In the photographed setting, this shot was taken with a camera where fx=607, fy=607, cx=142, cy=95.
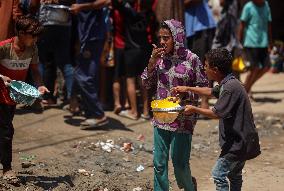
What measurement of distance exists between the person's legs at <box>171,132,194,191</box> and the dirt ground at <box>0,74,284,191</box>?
3.02 feet

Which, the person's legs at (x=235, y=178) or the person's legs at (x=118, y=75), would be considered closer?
the person's legs at (x=235, y=178)

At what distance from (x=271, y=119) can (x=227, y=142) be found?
460cm

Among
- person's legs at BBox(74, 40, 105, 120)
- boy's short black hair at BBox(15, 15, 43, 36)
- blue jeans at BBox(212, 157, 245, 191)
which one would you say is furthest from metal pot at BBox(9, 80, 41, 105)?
person's legs at BBox(74, 40, 105, 120)

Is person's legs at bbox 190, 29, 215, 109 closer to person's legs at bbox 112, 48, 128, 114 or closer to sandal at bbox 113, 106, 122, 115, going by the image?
person's legs at bbox 112, 48, 128, 114

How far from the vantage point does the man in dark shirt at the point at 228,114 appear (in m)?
4.62

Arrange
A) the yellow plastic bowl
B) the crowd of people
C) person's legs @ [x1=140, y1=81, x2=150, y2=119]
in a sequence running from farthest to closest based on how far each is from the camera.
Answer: person's legs @ [x1=140, y1=81, x2=150, y2=119]
the crowd of people
the yellow plastic bowl

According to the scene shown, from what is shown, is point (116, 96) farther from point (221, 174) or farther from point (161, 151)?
point (221, 174)

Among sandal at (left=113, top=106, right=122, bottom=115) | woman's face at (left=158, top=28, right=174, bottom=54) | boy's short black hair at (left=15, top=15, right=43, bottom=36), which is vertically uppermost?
boy's short black hair at (left=15, top=15, right=43, bottom=36)

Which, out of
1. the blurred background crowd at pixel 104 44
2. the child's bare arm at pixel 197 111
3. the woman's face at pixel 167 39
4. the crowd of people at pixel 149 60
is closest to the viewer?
the child's bare arm at pixel 197 111

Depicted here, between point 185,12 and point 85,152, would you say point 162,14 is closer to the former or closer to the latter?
→ point 185,12

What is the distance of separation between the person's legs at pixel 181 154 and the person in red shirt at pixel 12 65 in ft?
4.19

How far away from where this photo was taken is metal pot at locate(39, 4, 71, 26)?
23.9ft

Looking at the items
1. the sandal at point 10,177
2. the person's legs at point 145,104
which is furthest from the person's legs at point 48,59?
the sandal at point 10,177

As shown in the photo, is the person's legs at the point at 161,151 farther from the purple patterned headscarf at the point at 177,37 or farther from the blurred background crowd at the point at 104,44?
the blurred background crowd at the point at 104,44
